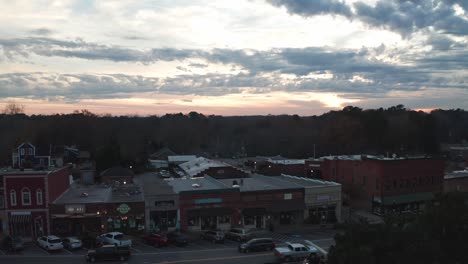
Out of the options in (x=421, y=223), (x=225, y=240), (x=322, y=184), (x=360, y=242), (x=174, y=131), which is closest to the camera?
(x=360, y=242)

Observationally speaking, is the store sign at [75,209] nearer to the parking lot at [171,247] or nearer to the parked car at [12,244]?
the parking lot at [171,247]

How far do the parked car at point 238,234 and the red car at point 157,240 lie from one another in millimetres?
4988

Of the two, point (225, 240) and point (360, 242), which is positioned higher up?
point (360, 242)

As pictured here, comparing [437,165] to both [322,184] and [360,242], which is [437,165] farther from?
[360,242]

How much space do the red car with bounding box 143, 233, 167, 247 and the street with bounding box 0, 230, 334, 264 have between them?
1.23 feet

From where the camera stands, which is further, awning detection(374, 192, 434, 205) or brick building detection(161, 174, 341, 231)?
awning detection(374, 192, 434, 205)

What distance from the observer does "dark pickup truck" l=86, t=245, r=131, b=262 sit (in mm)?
25891

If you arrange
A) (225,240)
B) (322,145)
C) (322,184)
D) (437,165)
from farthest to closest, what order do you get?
(322,145), (437,165), (322,184), (225,240)

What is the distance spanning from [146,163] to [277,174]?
82.6 feet

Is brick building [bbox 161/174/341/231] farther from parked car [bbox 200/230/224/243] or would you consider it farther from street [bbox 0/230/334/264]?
street [bbox 0/230/334/264]

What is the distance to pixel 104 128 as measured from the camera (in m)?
109

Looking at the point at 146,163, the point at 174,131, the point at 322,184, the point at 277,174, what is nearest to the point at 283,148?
the point at 174,131

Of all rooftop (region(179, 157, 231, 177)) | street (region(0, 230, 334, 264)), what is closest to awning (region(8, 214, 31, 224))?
street (region(0, 230, 334, 264))

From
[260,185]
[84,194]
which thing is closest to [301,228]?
[260,185]
